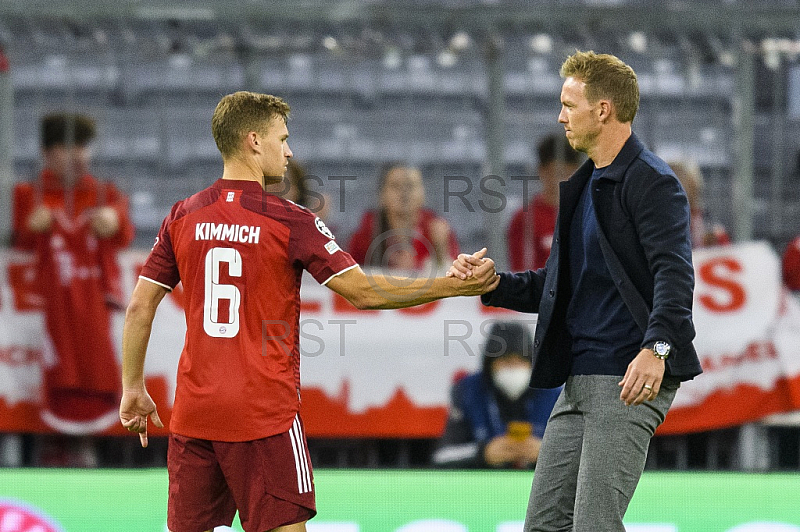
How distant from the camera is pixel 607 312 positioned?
2.63 metres

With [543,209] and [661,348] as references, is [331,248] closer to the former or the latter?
[661,348]

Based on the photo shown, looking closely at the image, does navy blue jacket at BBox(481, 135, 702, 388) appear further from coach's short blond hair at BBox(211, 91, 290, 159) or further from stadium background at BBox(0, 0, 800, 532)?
stadium background at BBox(0, 0, 800, 532)

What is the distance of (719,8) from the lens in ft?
13.6

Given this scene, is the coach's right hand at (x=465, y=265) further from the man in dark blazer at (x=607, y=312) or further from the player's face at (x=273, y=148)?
the player's face at (x=273, y=148)

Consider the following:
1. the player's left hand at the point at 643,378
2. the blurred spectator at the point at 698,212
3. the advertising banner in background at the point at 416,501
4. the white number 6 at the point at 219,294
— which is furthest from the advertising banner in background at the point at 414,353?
the player's left hand at the point at 643,378

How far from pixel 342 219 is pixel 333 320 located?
405 mm

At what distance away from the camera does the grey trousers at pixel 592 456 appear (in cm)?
253

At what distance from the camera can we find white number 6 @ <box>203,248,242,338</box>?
266 centimetres

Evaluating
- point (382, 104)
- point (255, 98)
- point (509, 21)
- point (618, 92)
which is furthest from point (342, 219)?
point (618, 92)

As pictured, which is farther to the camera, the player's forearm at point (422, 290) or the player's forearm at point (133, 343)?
the player's forearm at point (422, 290)

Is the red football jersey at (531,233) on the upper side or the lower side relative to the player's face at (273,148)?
lower

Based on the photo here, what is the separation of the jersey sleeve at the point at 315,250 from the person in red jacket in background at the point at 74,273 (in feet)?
5.51

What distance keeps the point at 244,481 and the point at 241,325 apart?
1.30ft

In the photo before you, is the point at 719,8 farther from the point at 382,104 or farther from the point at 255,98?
the point at 255,98
